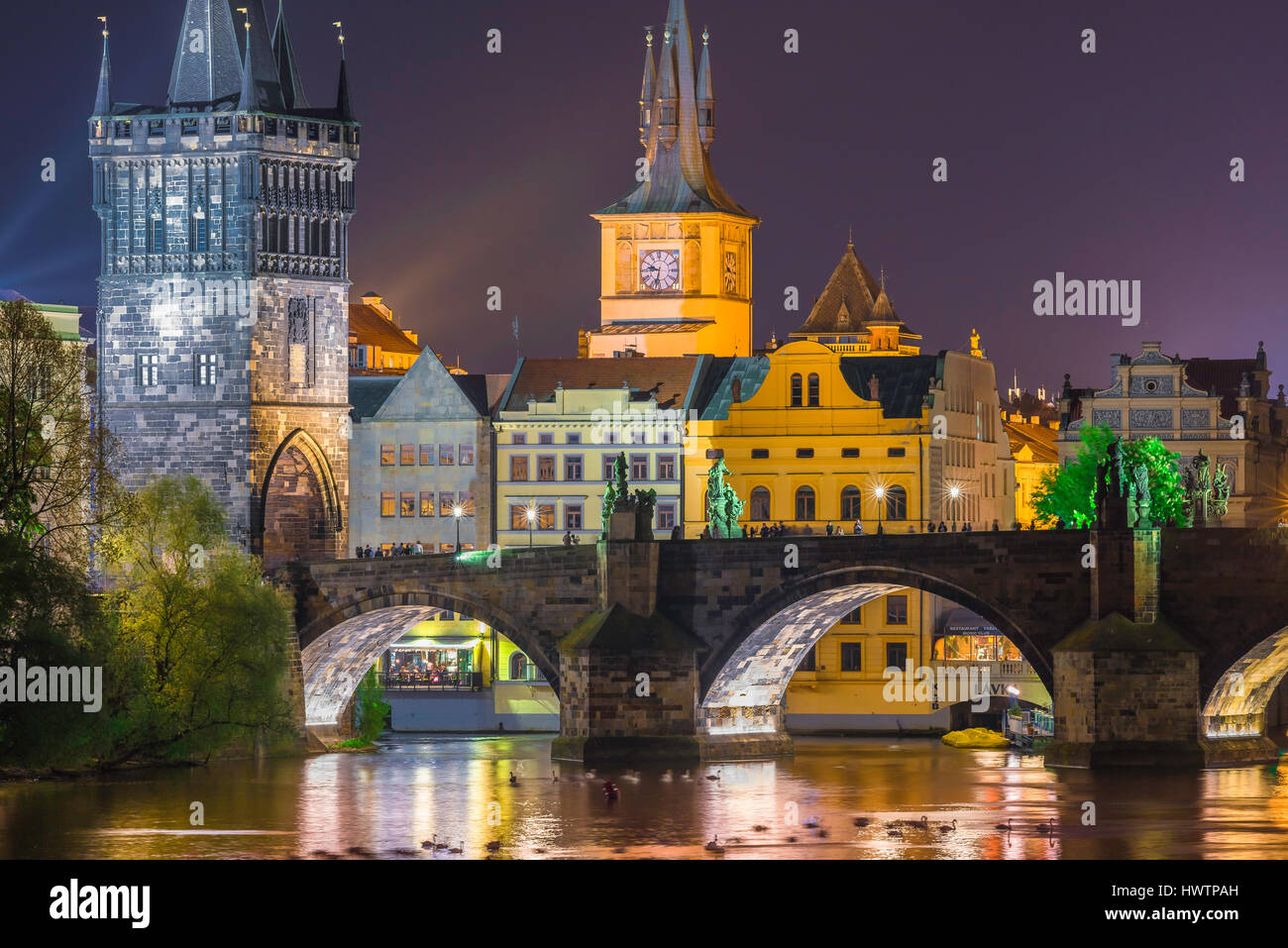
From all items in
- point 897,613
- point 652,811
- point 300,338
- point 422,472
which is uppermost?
point 300,338

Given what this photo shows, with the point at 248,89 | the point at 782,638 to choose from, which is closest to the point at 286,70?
the point at 248,89

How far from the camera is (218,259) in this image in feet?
407

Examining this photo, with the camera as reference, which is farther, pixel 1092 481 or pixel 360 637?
pixel 1092 481

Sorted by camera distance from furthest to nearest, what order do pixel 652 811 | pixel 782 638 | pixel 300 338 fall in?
pixel 300 338 → pixel 782 638 → pixel 652 811

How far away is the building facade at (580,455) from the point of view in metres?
133

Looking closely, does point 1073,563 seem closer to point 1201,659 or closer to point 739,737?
point 1201,659

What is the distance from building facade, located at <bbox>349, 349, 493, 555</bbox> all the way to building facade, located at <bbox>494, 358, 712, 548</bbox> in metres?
0.89

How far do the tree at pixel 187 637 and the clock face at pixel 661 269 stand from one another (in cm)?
5467

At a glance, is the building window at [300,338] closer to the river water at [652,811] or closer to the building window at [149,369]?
the building window at [149,369]

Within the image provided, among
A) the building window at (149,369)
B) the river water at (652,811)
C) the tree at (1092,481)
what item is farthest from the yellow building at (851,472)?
the building window at (149,369)

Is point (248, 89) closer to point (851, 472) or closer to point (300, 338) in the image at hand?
point (300, 338)

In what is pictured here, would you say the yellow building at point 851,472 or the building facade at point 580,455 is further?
the building facade at point 580,455

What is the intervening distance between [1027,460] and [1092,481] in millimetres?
40937

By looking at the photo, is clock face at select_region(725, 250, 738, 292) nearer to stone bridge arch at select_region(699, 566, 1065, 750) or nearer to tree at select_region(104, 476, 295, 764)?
stone bridge arch at select_region(699, 566, 1065, 750)
